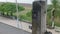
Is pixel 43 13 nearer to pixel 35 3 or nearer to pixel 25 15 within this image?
pixel 35 3

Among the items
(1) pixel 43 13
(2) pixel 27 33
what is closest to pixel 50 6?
(2) pixel 27 33

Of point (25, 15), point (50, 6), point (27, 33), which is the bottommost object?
point (27, 33)

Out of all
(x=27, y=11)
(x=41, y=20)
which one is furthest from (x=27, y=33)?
(x=41, y=20)

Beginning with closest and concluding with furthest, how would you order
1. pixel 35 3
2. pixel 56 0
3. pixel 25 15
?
pixel 35 3 < pixel 56 0 < pixel 25 15

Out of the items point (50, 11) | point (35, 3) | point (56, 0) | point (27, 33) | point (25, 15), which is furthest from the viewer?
point (25, 15)

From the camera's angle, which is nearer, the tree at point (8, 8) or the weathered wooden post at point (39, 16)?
the weathered wooden post at point (39, 16)

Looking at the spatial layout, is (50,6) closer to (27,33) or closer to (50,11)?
(50,11)

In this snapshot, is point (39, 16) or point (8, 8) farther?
point (8, 8)

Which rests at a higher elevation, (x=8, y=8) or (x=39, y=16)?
(x=39, y=16)

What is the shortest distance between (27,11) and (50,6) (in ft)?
2.62

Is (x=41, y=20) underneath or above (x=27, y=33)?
above

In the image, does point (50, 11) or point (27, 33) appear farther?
point (50, 11)

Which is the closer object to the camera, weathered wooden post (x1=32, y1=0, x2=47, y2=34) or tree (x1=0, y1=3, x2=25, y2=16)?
weathered wooden post (x1=32, y1=0, x2=47, y2=34)

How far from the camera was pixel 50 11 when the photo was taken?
4793 millimetres
